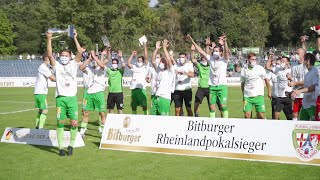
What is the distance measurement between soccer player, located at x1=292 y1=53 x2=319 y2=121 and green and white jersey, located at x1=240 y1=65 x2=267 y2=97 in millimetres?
2245

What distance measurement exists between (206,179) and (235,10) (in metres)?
86.1

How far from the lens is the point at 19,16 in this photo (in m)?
97.9

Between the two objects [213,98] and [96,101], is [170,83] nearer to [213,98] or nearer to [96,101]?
[213,98]

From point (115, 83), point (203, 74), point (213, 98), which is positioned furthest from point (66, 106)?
point (203, 74)

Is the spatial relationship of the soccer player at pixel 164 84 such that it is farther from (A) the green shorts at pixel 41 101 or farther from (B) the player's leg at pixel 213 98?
(A) the green shorts at pixel 41 101

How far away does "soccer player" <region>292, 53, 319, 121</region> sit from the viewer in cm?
1084

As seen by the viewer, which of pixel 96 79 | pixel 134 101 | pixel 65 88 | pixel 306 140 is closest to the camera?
pixel 306 140

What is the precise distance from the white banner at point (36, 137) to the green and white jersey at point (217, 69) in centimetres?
467

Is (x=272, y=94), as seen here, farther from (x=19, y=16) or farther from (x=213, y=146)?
(x=19, y=16)

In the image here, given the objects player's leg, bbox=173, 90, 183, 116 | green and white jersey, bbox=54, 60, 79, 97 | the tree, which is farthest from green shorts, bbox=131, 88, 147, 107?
the tree

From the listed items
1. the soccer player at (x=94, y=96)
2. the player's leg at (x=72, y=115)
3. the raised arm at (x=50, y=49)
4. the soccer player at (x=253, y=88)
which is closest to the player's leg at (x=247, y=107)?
the soccer player at (x=253, y=88)

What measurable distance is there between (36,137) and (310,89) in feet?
24.3

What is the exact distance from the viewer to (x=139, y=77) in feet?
53.1

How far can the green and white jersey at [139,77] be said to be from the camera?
16.0 metres
